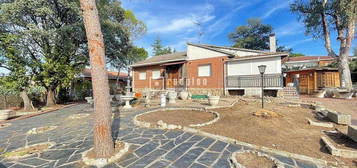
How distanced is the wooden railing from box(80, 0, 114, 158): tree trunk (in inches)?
466

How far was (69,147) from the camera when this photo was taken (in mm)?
3873

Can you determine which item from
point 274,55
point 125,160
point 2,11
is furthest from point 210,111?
point 2,11

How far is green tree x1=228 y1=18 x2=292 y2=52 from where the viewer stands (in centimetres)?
3094

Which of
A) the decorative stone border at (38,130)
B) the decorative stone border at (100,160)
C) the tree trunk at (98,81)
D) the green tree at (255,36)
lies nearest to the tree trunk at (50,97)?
the decorative stone border at (38,130)

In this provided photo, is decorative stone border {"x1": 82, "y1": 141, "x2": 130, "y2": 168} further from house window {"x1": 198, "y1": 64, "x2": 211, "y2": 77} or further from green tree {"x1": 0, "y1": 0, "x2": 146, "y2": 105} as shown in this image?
house window {"x1": 198, "y1": 64, "x2": 211, "y2": 77}

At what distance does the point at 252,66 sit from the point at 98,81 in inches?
484

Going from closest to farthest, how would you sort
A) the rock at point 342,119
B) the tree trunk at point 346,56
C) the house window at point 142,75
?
the rock at point 342,119, the tree trunk at point 346,56, the house window at point 142,75

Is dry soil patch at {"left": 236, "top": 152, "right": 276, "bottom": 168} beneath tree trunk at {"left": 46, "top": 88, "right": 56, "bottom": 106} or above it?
beneath

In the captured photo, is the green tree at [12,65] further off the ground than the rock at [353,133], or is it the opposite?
the green tree at [12,65]

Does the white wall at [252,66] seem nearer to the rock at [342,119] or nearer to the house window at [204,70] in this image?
the house window at [204,70]

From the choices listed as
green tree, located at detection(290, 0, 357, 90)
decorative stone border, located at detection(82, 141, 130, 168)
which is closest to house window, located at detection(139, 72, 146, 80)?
decorative stone border, located at detection(82, 141, 130, 168)

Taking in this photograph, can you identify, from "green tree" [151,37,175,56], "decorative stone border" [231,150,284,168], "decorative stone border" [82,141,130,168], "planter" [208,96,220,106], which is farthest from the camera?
"green tree" [151,37,175,56]

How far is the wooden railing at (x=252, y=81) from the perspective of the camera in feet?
37.4

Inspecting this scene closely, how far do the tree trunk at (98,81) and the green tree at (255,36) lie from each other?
33.2 meters
